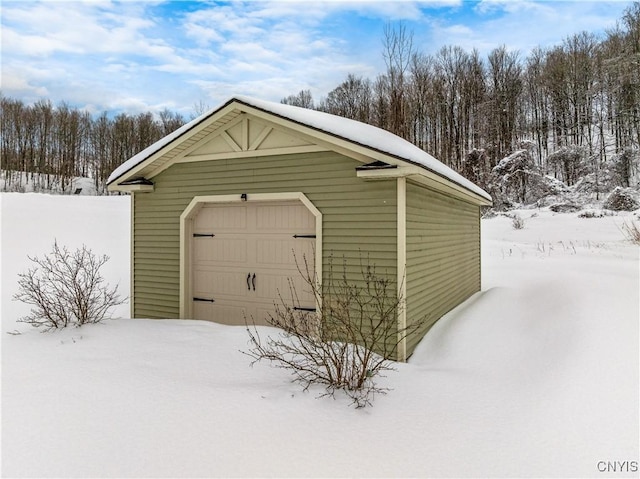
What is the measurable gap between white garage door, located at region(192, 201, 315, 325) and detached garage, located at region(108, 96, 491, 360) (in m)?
0.02

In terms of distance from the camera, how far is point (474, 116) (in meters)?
26.9

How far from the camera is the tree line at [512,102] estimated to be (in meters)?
22.2

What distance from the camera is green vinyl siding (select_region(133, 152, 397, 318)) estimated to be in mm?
5258

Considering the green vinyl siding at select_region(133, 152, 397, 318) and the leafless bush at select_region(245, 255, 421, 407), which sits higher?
the green vinyl siding at select_region(133, 152, 397, 318)

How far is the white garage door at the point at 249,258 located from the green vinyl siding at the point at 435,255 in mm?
1507

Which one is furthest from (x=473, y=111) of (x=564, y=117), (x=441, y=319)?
(x=441, y=319)

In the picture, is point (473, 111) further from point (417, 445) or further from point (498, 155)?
point (417, 445)

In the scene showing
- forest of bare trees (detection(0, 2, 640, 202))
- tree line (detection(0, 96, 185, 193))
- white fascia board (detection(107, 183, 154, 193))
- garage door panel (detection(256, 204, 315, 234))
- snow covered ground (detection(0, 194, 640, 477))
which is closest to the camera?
snow covered ground (detection(0, 194, 640, 477))

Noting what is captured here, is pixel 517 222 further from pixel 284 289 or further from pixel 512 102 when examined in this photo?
pixel 284 289

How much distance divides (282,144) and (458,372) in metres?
4.00

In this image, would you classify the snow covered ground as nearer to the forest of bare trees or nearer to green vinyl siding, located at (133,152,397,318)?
green vinyl siding, located at (133,152,397,318)

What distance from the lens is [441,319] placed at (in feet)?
22.2

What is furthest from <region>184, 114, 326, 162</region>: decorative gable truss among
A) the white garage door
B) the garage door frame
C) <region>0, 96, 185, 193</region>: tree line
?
<region>0, 96, 185, 193</region>: tree line

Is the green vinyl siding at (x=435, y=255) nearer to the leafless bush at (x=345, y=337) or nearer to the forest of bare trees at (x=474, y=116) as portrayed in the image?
the leafless bush at (x=345, y=337)
